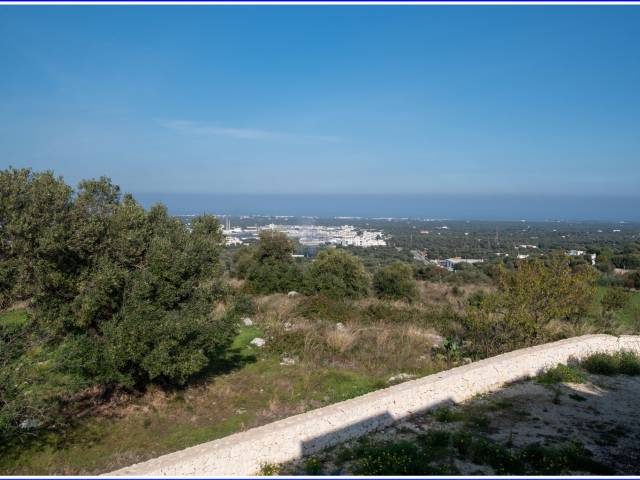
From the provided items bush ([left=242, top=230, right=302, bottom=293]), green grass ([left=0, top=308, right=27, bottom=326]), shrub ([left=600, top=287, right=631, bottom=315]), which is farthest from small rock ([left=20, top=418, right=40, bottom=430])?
shrub ([left=600, top=287, right=631, bottom=315])

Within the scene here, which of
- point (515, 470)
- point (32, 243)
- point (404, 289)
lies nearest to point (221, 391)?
point (32, 243)

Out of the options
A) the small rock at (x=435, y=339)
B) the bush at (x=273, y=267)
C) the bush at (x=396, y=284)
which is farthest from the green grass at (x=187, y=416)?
the bush at (x=396, y=284)

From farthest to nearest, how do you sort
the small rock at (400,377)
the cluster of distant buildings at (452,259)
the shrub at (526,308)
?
the cluster of distant buildings at (452,259) → the shrub at (526,308) → the small rock at (400,377)

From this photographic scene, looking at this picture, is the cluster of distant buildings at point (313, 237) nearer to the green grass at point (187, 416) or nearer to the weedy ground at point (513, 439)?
the green grass at point (187, 416)

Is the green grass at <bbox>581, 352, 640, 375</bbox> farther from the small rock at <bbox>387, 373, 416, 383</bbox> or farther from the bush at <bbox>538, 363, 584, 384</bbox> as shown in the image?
the small rock at <bbox>387, 373, 416, 383</bbox>

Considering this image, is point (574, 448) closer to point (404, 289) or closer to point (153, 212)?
point (153, 212)

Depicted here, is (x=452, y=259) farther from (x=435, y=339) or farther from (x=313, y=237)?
(x=435, y=339)
